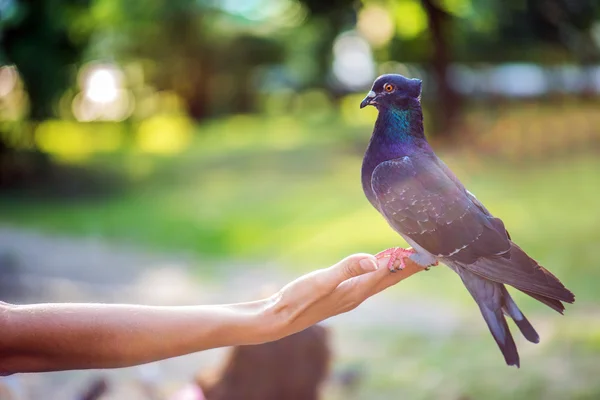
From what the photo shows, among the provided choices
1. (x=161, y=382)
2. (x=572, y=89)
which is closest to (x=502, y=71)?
(x=572, y=89)

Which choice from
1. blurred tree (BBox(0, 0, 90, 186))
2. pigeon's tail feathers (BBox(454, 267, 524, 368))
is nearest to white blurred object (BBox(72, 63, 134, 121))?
blurred tree (BBox(0, 0, 90, 186))

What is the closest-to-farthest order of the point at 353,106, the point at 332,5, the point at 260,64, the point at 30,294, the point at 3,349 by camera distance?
the point at 3,349
the point at 30,294
the point at 332,5
the point at 353,106
the point at 260,64

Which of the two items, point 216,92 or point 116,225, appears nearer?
point 116,225

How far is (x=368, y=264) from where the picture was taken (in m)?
1.50

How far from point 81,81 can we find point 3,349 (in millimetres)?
5729

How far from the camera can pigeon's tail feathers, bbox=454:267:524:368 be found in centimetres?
155

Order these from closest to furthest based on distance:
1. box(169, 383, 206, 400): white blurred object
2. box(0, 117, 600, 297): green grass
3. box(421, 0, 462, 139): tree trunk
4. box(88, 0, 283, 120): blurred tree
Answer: box(169, 383, 206, 400): white blurred object → box(0, 117, 600, 297): green grass → box(421, 0, 462, 139): tree trunk → box(88, 0, 283, 120): blurred tree

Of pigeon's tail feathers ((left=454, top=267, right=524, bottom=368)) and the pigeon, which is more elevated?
the pigeon

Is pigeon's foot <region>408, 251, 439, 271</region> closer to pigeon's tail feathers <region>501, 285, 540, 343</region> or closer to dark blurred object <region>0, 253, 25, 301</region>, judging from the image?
pigeon's tail feathers <region>501, 285, 540, 343</region>

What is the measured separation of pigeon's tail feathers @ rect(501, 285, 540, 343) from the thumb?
0.34m

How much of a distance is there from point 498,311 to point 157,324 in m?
0.78

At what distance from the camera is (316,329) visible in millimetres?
2367

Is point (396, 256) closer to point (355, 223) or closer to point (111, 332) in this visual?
point (111, 332)

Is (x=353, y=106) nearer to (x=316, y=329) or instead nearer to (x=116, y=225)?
(x=116, y=225)
